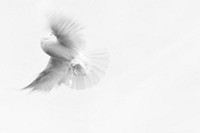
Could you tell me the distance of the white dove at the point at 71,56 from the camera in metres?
1.36

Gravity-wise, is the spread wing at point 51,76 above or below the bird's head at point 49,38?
below

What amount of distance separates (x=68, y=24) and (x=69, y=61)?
0.36ft

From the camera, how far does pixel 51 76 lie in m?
1.50

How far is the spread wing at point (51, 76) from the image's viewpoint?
57.0 inches

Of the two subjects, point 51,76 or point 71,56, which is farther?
point 51,76

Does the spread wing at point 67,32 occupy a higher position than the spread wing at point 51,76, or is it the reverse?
the spread wing at point 67,32

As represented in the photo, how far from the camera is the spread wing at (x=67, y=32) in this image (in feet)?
4.44

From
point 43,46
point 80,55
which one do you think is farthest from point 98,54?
point 43,46

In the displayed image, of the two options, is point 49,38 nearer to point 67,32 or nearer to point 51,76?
point 67,32

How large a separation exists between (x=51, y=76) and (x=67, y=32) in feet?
0.60

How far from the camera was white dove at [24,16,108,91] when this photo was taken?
1360mm

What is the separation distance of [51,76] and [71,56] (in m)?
0.16

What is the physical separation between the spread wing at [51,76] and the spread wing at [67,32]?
7cm

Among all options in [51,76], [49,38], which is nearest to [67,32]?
[49,38]
